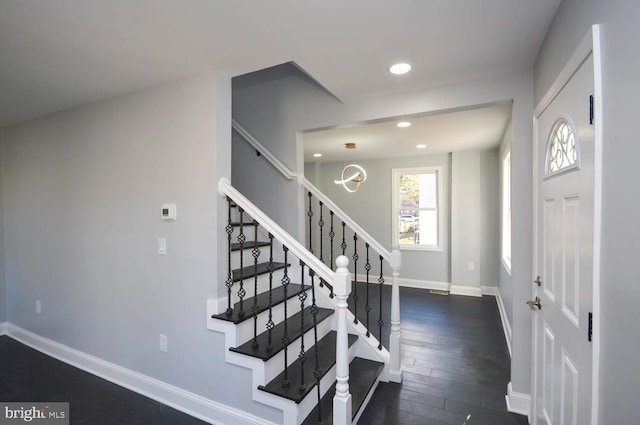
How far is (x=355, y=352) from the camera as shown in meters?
2.70

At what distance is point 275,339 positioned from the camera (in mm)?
2150

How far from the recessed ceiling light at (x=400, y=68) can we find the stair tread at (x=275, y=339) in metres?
1.88

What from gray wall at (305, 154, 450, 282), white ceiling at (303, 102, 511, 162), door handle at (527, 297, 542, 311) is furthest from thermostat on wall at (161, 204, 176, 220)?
gray wall at (305, 154, 450, 282)

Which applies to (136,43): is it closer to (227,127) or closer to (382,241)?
(227,127)

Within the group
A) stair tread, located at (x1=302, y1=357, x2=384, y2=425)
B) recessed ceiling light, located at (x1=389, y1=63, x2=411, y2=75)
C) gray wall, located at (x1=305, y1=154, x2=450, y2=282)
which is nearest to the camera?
stair tread, located at (x1=302, y1=357, x2=384, y2=425)

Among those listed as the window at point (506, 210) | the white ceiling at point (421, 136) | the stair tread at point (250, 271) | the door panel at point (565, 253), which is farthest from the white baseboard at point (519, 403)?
the white ceiling at point (421, 136)

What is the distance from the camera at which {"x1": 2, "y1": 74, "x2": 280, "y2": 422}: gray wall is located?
2141mm

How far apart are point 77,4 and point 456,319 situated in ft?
15.1

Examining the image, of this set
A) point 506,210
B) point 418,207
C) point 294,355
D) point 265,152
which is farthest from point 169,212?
point 418,207

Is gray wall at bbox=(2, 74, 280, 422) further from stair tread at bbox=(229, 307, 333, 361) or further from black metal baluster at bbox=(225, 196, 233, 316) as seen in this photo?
stair tread at bbox=(229, 307, 333, 361)

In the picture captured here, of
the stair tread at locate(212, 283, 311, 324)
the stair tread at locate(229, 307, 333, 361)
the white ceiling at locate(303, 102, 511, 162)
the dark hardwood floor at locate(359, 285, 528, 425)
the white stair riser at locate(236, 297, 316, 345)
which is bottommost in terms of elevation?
the dark hardwood floor at locate(359, 285, 528, 425)

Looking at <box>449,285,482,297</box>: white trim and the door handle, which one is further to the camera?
<box>449,285,482,297</box>: white trim

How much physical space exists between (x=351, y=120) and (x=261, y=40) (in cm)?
116

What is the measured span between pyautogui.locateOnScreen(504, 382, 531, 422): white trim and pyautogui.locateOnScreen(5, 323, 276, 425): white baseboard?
1711 millimetres
